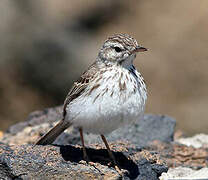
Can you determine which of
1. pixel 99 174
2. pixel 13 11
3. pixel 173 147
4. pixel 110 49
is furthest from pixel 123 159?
pixel 13 11

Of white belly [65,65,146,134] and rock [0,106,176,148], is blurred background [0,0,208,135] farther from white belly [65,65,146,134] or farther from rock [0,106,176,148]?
white belly [65,65,146,134]

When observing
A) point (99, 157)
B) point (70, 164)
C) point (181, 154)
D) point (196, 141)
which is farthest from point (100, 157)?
point (196, 141)

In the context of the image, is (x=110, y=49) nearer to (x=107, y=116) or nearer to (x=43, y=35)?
(x=107, y=116)

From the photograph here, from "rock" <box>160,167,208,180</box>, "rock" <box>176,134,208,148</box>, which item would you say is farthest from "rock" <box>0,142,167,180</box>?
"rock" <box>176,134,208,148</box>

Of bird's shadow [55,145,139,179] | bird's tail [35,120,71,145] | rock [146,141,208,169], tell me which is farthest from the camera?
rock [146,141,208,169]

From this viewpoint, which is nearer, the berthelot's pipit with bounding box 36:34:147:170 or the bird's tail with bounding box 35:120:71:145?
the berthelot's pipit with bounding box 36:34:147:170

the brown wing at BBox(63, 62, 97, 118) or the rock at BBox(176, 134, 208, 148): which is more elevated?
the rock at BBox(176, 134, 208, 148)

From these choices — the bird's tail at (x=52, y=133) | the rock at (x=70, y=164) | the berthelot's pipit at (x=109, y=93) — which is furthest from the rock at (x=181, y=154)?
the berthelot's pipit at (x=109, y=93)
